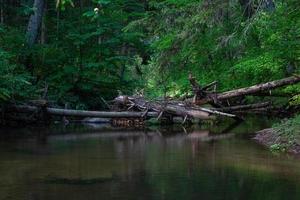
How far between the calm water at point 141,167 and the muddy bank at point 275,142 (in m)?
0.35

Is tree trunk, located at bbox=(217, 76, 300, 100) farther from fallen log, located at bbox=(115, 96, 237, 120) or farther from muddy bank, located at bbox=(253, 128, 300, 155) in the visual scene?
muddy bank, located at bbox=(253, 128, 300, 155)

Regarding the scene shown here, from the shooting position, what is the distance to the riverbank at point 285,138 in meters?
12.2

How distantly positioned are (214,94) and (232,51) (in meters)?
2.75

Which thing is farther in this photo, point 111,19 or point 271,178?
point 111,19

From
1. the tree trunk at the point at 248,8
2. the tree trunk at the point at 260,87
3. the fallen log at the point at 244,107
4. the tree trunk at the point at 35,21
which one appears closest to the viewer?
the tree trunk at the point at 248,8

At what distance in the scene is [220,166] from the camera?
1018cm

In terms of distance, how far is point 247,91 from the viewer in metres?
19.4

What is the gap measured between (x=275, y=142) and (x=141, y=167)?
4.45m

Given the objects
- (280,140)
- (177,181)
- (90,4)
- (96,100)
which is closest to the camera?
(177,181)

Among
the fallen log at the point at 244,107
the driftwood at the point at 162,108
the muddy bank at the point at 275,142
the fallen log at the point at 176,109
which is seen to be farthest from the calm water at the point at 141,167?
the fallen log at the point at 244,107

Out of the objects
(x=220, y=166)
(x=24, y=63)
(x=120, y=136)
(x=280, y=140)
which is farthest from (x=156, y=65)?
(x=220, y=166)

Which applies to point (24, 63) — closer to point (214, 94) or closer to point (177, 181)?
point (214, 94)

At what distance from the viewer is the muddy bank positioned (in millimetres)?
12133

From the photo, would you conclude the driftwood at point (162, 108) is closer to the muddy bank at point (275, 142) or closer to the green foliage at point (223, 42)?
the green foliage at point (223, 42)
